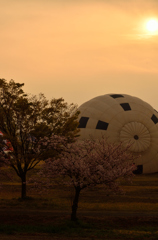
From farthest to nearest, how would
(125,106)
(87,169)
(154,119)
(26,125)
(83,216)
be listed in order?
(154,119) → (125,106) → (26,125) → (83,216) → (87,169)

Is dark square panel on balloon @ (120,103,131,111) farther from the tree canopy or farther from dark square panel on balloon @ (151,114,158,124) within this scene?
the tree canopy

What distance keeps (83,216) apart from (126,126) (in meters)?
23.1

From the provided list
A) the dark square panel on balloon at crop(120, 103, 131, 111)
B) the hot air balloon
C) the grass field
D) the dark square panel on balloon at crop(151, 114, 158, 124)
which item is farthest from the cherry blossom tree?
the dark square panel on balloon at crop(151, 114, 158, 124)

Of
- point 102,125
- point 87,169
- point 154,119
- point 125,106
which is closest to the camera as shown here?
point 87,169

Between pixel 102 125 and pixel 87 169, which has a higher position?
pixel 102 125

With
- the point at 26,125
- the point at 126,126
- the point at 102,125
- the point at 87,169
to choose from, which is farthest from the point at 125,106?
the point at 87,169

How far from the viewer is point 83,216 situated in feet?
69.9

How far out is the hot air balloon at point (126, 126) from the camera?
42.9 meters

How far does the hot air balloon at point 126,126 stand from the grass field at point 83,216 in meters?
12.2

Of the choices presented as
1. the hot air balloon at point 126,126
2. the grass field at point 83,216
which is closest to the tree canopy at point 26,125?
the grass field at point 83,216

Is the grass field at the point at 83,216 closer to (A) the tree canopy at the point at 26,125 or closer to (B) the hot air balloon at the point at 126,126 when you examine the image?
(A) the tree canopy at the point at 26,125

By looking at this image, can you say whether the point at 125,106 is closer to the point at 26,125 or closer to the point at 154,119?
the point at 154,119

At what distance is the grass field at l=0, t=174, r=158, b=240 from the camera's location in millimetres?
17141

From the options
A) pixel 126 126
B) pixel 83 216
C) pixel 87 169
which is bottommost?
pixel 83 216
